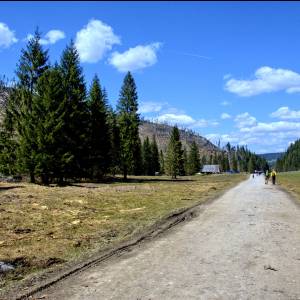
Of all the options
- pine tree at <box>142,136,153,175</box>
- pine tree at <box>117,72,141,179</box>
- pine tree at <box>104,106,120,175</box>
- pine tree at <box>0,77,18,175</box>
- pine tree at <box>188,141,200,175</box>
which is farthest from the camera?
pine tree at <box>188,141,200,175</box>

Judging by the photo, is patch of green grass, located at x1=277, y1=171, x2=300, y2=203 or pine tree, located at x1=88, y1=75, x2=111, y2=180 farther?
pine tree, located at x1=88, y1=75, x2=111, y2=180

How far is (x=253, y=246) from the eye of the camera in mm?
11281

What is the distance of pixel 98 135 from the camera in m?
58.4

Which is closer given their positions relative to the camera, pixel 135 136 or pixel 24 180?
pixel 24 180

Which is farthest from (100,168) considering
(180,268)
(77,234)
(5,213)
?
(180,268)

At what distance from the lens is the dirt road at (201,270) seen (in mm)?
7199

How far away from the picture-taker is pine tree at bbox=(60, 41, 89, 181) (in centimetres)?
4794

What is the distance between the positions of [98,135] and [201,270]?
5040 cm

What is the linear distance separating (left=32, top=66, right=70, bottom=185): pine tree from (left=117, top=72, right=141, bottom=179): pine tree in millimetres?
23764

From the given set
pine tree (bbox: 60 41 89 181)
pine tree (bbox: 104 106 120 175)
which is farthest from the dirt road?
pine tree (bbox: 104 106 120 175)

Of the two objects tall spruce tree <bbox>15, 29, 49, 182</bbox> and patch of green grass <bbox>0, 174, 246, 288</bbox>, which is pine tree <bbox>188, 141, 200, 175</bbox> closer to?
tall spruce tree <bbox>15, 29, 49, 182</bbox>

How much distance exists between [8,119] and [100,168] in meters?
14.5

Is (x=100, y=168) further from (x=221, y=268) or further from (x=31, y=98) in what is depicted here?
(x=221, y=268)

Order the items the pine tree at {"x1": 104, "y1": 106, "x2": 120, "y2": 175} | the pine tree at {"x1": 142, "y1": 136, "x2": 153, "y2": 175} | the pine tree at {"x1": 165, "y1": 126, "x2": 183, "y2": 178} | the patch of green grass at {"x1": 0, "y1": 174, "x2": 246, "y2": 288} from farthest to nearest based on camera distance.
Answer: the pine tree at {"x1": 142, "y1": 136, "x2": 153, "y2": 175}
the pine tree at {"x1": 165, "y1": 126, "x2": 183, "y2": 178}
the pine tree at {"x1": 104, "y1": 106, "x2": 120, "y2": 175}
the patch of green grass at {"x1": 0, "y1": 174, "x2": 246, "y2": 288}
